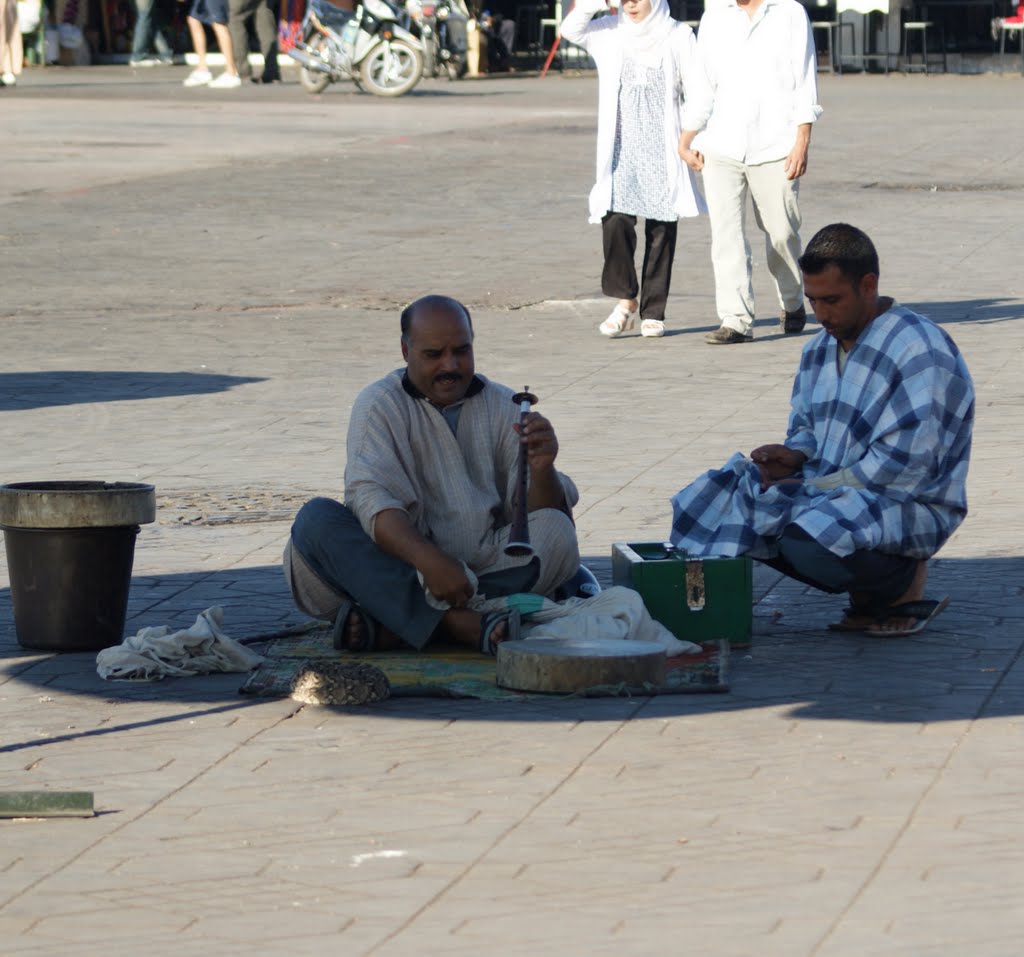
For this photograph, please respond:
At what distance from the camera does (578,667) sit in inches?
211

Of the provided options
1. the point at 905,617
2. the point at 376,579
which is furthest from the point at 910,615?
the point at 376,579

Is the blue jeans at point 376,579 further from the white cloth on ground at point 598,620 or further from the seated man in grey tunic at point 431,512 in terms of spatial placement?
the white cloth on ground at point 598,620

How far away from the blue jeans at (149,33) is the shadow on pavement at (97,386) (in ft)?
76.7

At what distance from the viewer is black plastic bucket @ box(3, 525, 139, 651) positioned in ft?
19.3

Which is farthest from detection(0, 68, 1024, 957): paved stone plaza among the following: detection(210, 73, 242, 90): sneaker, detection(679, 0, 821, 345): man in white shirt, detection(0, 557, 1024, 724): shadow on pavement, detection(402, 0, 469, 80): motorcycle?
detection(210, 73, 242, 90): sneaker

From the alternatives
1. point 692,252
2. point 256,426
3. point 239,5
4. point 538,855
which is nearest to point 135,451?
point 256,426

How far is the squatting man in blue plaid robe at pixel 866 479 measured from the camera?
19.4 feet

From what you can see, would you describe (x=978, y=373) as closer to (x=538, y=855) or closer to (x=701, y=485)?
(x=701, y=485)

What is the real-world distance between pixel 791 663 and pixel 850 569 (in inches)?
14.2

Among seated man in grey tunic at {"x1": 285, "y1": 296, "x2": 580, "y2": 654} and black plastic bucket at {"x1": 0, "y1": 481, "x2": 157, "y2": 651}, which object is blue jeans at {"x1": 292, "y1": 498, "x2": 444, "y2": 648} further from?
black plastic bucket at {"x1": 0, "y1": 481, "x2": 157, "y2": 651}

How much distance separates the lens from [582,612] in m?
5.73

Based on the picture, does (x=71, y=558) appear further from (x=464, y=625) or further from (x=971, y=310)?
(x=971, y=310)

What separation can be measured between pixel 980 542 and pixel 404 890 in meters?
3.56

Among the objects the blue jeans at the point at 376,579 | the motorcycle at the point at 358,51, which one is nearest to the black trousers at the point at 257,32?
the motorcycle at the point at 358,51
